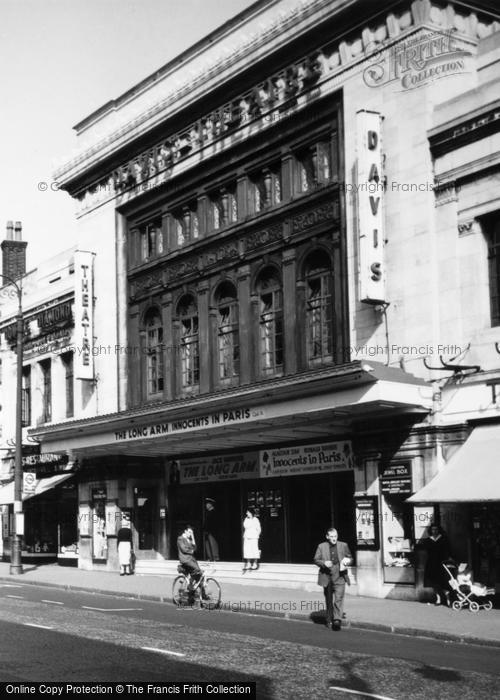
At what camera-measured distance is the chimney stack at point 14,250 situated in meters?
46.3

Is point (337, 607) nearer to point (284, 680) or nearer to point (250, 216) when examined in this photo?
point (284, 680)

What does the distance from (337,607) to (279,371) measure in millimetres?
10883

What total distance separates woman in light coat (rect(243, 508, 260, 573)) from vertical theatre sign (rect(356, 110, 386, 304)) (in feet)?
24.8

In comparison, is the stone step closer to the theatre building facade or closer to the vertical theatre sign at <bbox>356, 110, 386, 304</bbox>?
the theatre building facade

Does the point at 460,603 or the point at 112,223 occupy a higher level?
the point at 112,223

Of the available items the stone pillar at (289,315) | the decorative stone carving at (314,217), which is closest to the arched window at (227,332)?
the stone pillar at (289,315)

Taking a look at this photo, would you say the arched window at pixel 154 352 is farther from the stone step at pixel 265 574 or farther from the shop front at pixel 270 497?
the stone step at pixel 265 574

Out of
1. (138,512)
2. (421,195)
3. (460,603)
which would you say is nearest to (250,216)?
(421,195)

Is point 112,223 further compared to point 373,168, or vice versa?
point 112,223

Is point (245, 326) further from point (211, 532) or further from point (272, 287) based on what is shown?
point (211, 532)

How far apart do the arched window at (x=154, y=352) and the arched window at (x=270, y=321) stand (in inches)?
208

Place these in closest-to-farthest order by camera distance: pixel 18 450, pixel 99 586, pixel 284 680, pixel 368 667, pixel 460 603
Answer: pixel 284 680 → pixel 368 667 → pixel 460 603 → pixel 99 586 → pixel 18 450

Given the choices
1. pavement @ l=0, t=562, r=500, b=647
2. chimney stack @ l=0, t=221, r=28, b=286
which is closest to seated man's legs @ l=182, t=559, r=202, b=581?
pavement @ l=0, t=562, r=500, b=647

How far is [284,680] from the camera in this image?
11.7 meters
